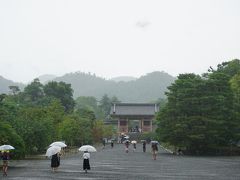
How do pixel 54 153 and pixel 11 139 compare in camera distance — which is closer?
pixel 54 153

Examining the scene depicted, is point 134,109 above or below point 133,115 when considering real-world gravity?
above

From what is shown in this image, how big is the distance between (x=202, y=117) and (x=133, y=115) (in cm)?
5129

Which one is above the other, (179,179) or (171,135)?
(171,135)

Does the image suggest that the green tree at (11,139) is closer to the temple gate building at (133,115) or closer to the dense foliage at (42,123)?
the dense foliage at (42,123)

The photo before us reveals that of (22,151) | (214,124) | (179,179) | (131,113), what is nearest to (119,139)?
(131,113)

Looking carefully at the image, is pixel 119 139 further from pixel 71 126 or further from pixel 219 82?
pixel 219 82

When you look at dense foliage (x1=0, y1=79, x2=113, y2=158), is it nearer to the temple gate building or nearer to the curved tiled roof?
the temple gate building

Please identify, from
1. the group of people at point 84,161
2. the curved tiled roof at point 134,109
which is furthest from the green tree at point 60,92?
the group of people at point 84,161

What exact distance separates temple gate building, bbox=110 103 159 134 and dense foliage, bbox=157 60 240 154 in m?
45.1

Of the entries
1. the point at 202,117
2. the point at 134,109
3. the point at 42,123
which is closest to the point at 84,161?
the point at 42,123

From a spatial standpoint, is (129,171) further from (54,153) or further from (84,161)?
(54,153)

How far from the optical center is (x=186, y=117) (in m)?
42.9

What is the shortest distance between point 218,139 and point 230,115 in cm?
292

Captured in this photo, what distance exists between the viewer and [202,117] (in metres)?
42.4
